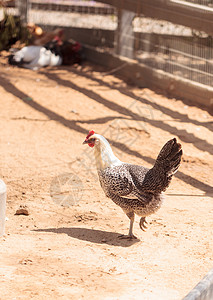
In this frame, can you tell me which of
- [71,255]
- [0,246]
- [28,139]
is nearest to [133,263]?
[71,255]

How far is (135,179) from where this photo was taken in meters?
5.11

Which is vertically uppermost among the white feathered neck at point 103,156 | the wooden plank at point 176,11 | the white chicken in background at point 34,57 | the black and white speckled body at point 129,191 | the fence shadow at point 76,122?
the wooden plank at point 176,11

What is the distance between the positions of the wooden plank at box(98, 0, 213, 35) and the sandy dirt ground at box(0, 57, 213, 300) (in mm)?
1429

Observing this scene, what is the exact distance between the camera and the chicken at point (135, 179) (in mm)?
4980

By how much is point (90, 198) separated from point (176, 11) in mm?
5388

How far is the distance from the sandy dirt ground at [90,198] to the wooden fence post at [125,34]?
1.13 metres

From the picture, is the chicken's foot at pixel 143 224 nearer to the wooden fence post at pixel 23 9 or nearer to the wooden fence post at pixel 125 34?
the wooden fence post at pixel 125 34

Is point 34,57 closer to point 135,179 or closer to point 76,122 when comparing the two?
point 76,122

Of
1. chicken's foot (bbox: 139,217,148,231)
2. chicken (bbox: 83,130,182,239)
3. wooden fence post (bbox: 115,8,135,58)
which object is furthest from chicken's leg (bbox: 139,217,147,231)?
wooden fence post (bbox: 115,8,135,58)

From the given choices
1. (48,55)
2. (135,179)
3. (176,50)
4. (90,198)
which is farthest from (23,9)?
(135,179)

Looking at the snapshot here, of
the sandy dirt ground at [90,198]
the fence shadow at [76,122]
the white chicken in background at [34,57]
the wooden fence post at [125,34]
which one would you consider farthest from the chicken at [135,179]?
the white chicken in background at [34,57]

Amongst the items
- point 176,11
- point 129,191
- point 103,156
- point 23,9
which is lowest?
point 129,191

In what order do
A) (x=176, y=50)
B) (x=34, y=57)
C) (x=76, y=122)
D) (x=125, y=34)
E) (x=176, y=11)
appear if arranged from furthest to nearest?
1. (x=34, y=57)
2. (x=125, y=34)
3. (x=176, y=50)
4. (x=176, y=11)
5. (x=76, y=122)

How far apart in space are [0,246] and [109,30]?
28.1ft
